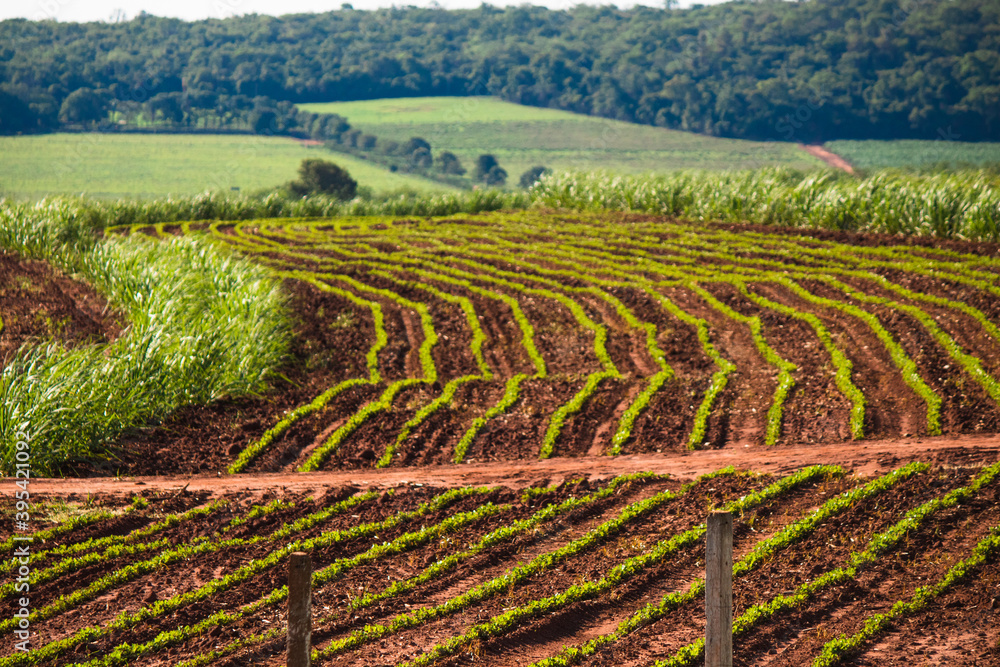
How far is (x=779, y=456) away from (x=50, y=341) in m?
8.39

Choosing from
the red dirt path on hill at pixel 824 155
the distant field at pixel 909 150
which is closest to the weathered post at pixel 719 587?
the red dirt path on hill at pixel 824 155

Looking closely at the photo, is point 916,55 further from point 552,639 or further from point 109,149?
point 552,639

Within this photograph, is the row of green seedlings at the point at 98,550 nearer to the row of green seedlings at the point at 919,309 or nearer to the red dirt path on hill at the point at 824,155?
the row of green seedlings at the point at 919,309

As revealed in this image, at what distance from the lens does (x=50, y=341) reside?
933 cm

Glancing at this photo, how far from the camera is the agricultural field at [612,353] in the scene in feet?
25.9

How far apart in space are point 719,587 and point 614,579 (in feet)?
6.31

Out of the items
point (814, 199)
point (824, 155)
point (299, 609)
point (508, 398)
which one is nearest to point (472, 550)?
point (299, 609)

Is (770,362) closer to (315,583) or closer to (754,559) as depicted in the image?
(754,559)

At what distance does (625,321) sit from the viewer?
12.8 metres

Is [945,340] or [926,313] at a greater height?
[926,313]

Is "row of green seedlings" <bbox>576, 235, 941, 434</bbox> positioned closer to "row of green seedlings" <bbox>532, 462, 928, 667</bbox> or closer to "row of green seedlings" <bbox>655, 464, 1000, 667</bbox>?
"row of green seedlings" <bbox>532, 462, 928, 667</bbox>

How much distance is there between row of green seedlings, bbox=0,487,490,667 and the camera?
4.54m

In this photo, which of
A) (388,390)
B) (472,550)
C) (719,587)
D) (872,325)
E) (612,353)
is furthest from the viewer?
(612,353)

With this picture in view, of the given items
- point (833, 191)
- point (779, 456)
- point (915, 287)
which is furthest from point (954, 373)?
point (833, 191)
